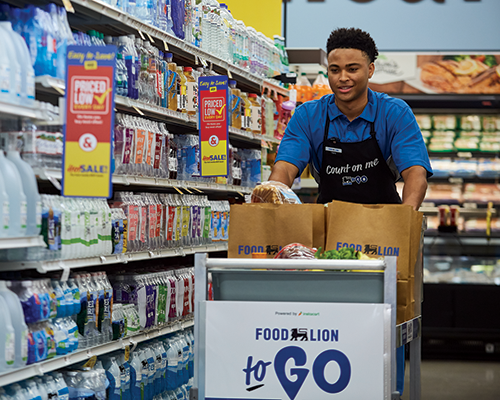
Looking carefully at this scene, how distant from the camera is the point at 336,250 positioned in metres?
2.16

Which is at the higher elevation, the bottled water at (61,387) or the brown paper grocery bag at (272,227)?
the brown paper grocery bag at (272,227)

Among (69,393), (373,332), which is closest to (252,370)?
(373,332)

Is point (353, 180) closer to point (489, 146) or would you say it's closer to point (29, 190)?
point (29, 190)

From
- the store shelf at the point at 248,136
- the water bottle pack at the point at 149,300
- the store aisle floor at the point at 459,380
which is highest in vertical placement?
the store shelf at the point at 248,136

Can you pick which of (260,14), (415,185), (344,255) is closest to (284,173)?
(415,185)

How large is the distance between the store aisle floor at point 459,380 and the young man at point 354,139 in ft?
8.57

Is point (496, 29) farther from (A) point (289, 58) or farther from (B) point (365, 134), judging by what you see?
(B) point (365, 134)

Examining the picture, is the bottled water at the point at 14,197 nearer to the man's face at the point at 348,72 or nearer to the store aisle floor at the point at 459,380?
the man's face at the point at 348,72

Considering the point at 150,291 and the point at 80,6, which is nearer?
the point at 80,6

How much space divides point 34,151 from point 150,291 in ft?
4.79

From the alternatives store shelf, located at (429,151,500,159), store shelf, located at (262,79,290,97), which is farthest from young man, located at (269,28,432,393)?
store shelf, located at (429,151,500,159)

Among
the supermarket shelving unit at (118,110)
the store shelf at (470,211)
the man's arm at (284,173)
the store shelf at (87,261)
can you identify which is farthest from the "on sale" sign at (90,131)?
the store shelf at (470,211)

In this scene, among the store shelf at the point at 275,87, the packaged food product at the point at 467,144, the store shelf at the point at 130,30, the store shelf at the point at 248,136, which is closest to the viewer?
the store shelf at the point at 130,30

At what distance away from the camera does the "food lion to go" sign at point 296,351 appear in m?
1.99
